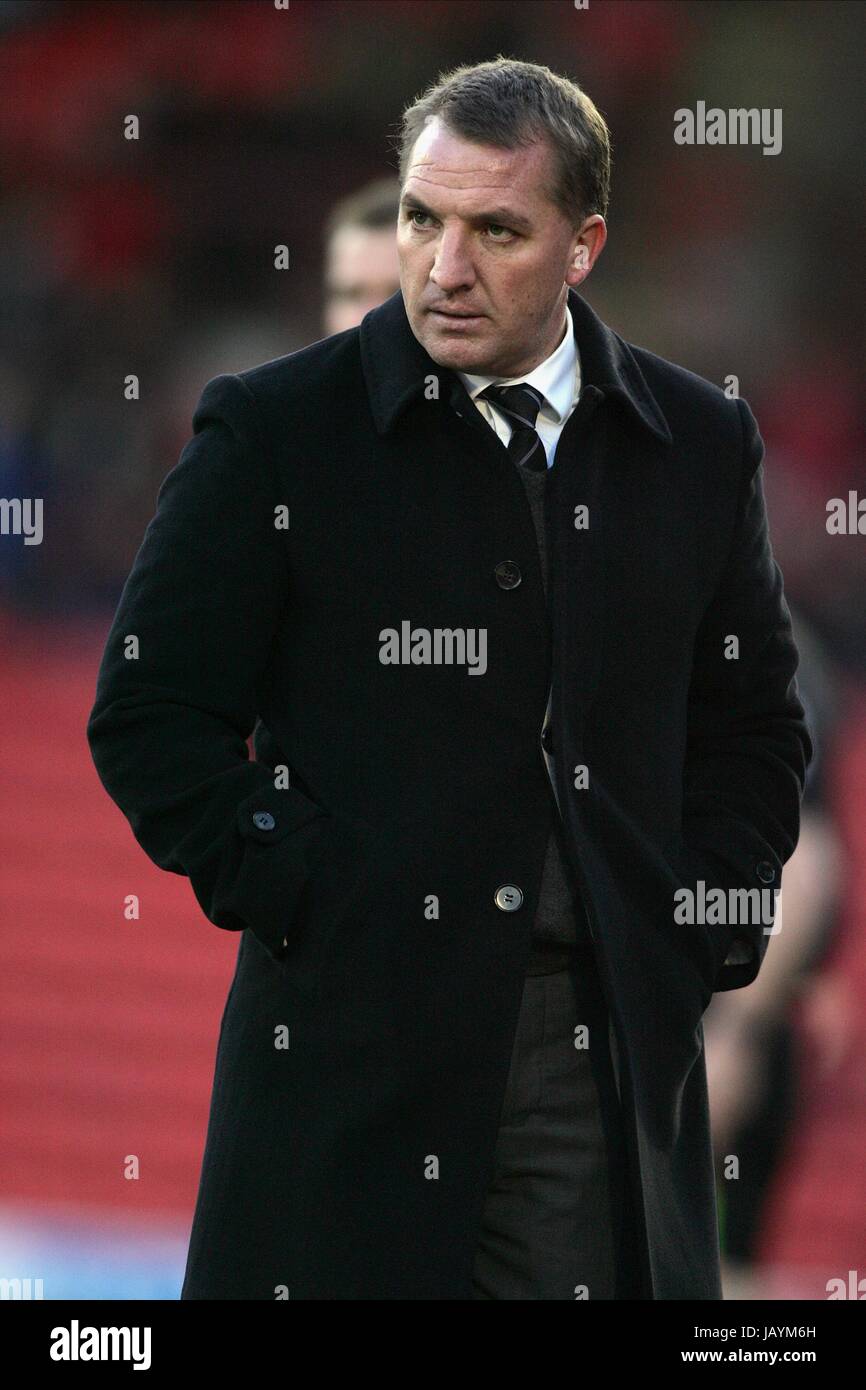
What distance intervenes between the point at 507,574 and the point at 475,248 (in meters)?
0.39

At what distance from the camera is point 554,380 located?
2.51 meters

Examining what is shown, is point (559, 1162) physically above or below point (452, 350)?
below

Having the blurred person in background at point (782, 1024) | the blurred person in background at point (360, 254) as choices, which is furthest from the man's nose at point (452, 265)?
the blurred person in background at point (782, 1024)

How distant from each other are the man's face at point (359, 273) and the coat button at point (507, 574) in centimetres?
137

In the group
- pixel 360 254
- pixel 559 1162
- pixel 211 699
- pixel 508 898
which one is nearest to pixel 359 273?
pixel 360 254

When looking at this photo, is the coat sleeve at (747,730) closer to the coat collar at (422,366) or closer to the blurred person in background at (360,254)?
the coat collar at (422,366)

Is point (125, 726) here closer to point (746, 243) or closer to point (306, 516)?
point (306, 516)

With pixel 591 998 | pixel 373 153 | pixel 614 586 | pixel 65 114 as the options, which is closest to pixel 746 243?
pixel 373 153

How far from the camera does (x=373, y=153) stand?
4.09 meters

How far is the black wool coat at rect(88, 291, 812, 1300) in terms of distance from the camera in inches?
91.2

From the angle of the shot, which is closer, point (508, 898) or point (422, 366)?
point (508, 898)

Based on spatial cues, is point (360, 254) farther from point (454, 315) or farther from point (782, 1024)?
point (782, 1024)

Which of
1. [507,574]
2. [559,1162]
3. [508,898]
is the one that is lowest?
[559,1162]

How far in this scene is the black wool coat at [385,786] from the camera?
2.32 metres
